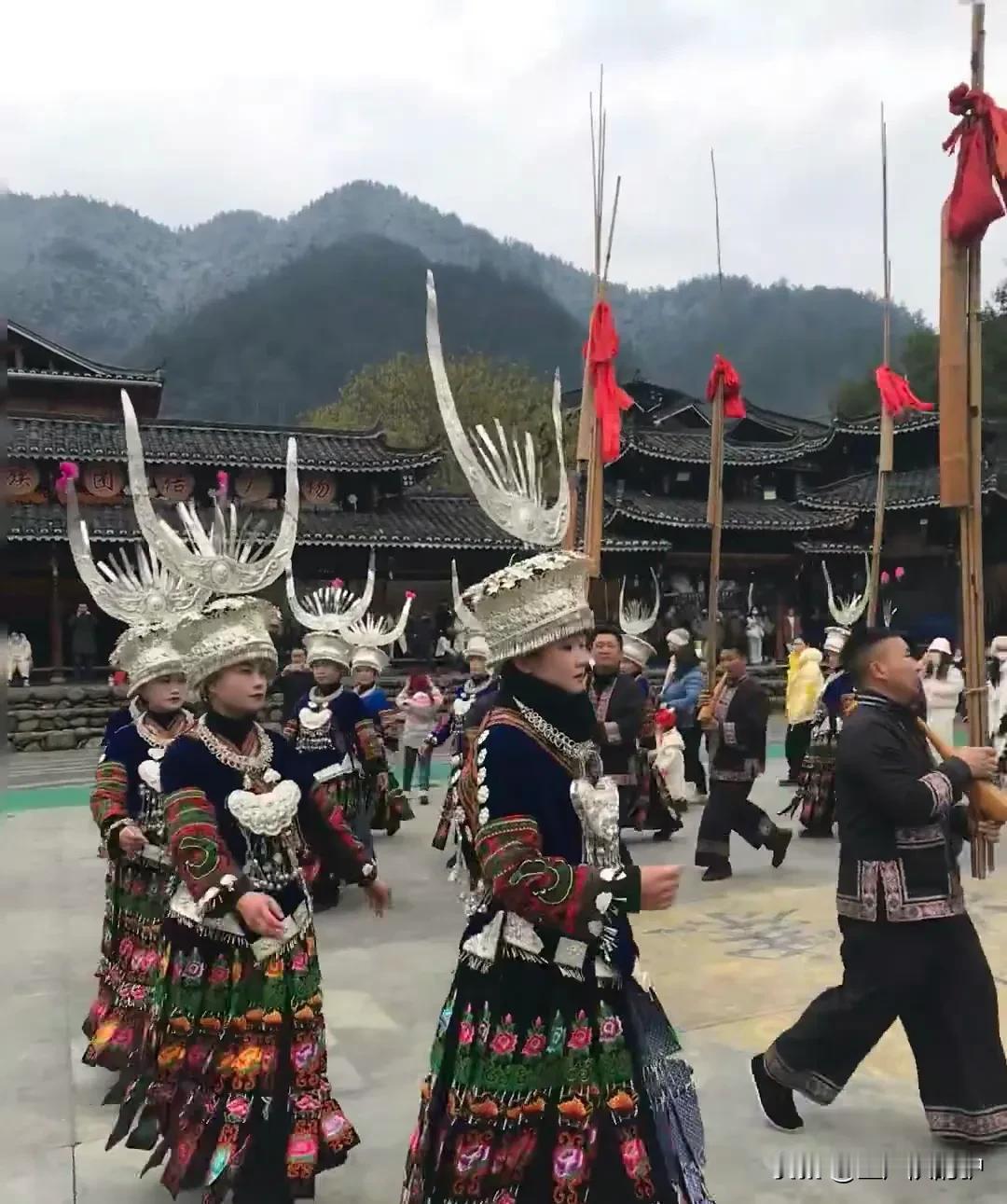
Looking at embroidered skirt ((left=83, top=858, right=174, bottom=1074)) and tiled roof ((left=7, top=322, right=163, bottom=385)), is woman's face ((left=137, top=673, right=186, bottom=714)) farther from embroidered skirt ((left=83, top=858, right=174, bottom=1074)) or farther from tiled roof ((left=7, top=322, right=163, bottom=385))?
tiled roof ((left=7, top=322, right=163, bottom=385))

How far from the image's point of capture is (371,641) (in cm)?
1184

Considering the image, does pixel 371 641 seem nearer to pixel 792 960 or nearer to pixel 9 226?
pixel 792 960

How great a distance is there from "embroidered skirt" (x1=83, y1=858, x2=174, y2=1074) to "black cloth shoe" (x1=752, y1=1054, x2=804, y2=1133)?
2218 mm

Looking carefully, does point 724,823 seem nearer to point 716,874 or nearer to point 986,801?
point 716,874

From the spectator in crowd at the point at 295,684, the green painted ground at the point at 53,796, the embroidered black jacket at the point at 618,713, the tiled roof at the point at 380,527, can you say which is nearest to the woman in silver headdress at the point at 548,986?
the embroidered black jacket at the point at 618,713

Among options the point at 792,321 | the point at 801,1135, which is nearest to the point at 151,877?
the point at 801,1135

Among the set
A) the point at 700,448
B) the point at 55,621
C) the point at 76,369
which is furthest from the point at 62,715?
the point at 700,448

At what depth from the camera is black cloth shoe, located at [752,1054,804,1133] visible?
380cm

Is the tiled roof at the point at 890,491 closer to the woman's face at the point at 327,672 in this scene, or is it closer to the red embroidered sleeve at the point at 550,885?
the woman's face at the point at 327,672

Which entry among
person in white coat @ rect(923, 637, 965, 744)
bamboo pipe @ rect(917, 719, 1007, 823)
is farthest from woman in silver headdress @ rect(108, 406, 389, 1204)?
person in white coat @ rect(923, 637, 965, 744)

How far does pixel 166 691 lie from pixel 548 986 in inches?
92.9

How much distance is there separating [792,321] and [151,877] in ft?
388

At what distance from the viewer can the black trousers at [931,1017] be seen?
3480 mm

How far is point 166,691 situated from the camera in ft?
14.6
